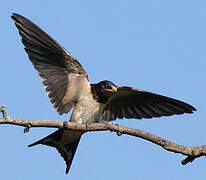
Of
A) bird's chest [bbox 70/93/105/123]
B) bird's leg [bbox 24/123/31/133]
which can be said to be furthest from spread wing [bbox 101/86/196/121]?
bird's leg [bbox 24/123/31/133]

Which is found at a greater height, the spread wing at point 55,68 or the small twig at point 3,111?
the spread wing at point 55,68

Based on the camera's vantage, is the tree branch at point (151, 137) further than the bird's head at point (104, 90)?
No

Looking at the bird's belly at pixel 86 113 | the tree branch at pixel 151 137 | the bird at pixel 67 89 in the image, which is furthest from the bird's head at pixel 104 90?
the tree branch at pixel 151 137

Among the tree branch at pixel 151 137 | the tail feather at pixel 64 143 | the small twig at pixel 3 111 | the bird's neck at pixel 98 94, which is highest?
the bird's neck at pixel 98 94

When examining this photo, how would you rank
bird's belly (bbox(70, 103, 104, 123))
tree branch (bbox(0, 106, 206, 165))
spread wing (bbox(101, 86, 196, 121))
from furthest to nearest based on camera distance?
spread wing (bbox(101, 86, 196, 121))
bird's belly (bbox(70, 103, 104, 123))
tree branch (bbox(0, 106, 206, 165))

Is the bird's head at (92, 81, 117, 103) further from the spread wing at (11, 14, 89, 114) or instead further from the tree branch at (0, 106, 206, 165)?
the tree branch at (0, 106, 206, 165)

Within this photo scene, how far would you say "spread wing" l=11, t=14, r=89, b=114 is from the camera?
564cm

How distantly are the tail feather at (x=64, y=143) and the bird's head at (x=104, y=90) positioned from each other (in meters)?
0.53

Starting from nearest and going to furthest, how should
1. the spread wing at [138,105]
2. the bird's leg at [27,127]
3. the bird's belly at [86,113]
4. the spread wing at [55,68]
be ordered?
the bird's leg at [27,127] → the bird's belly at [86,113] → the spread wing at [55,68] → the spread wing at [138,105]

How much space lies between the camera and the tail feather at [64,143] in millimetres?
5661

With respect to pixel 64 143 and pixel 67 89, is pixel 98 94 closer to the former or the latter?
pixel 67 89

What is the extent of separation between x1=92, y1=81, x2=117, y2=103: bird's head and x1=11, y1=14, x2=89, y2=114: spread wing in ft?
0.62

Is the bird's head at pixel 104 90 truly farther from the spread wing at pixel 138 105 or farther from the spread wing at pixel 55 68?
the spread wing at pixel 138 105

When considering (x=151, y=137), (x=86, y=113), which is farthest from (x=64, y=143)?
(x=151, y=137)
